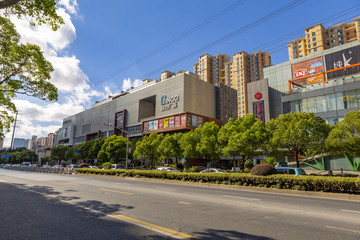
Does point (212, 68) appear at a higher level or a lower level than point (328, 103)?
higher

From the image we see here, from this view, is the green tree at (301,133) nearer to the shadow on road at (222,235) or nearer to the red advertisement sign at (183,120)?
the shadow on road at (222,235)

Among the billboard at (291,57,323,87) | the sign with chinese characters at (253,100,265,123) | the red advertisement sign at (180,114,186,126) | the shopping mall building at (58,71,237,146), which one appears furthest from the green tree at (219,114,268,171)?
the red advertisement sign at (180,114,186,126)

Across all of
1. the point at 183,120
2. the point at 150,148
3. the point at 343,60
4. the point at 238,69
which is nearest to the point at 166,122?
the point at 183,120

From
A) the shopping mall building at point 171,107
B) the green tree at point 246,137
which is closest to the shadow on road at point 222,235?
the green tree at point 246,137

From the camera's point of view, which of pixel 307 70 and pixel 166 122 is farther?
pixel 166 122

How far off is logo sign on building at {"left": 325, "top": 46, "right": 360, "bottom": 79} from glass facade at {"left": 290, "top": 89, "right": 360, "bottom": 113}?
991 centimetres

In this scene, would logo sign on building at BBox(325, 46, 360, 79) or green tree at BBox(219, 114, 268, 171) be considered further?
logo sign on building at BBox(325, 46, 360, 79)

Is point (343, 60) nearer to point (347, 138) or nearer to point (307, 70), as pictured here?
point (307, 70)

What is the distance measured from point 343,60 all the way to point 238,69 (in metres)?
66.9

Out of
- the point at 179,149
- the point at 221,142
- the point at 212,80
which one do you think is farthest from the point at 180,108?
the point at 212,80

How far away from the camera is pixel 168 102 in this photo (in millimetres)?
70062

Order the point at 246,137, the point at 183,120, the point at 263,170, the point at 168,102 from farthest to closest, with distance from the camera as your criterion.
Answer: the point at 168,102 → the point at 183,120 → the point at 246,137 → the point at 263,170

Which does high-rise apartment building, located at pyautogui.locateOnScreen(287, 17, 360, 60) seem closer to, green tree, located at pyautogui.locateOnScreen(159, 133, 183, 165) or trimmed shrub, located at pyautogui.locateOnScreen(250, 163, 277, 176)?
green tree, located at pyautogui.locateOnScreen(159, 133, 183, 165)

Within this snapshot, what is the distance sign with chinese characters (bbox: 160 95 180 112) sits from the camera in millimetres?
67781
